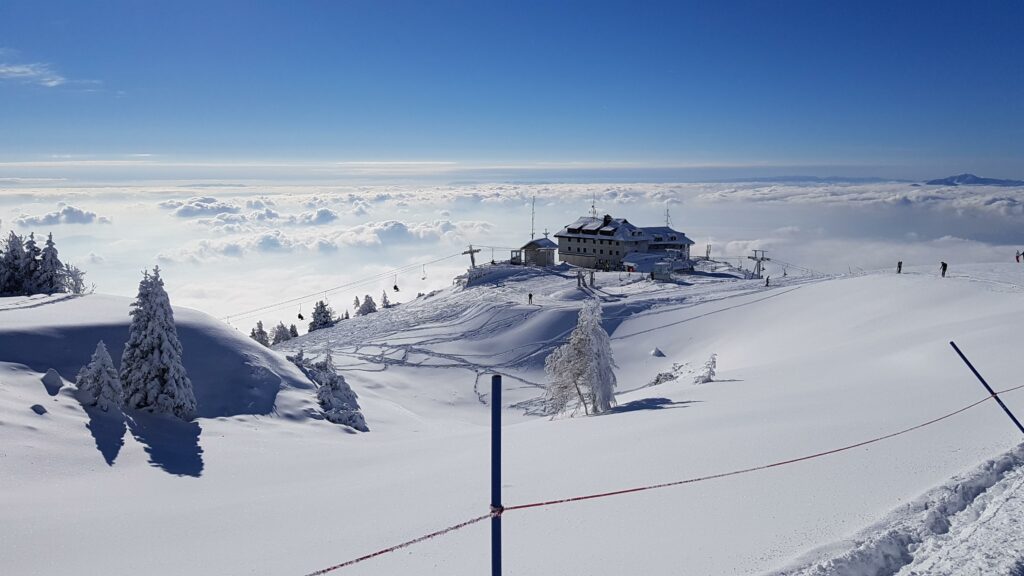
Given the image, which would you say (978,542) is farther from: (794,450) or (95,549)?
(95,549)

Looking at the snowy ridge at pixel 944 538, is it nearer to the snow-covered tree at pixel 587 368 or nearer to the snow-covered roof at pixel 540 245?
the snow-covered tree at pixel 587 368

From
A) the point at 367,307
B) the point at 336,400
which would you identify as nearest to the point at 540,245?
the point at 367,307

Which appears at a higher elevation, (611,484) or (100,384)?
(611,484)

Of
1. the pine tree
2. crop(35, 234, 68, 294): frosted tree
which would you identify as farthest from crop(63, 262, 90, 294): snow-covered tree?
the pine tree

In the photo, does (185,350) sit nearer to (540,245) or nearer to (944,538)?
(944,538)

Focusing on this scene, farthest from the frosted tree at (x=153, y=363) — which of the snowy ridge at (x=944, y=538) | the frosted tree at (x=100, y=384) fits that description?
the snowy ridge at (x=944, y=538)

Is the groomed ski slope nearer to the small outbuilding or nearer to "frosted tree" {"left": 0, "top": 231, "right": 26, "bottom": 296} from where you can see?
"frosted tree" {"left": 0, "top": 231, "right": 26, "bottom": 296}
